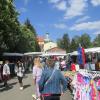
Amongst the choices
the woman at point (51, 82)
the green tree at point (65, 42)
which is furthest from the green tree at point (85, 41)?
the woman at point (51, 82)

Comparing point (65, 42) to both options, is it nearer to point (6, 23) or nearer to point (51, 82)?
point (6, 23)

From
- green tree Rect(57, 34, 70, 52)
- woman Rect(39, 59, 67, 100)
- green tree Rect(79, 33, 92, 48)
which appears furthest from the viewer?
green tree Rect(57, 34, 70, 52)

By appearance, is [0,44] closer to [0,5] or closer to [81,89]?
[0,5]

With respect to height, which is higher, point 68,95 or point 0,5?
point 0,5

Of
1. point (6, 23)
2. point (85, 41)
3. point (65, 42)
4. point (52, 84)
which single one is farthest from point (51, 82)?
point (65, 42)

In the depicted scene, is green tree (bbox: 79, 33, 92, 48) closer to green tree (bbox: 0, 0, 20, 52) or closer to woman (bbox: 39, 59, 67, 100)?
green tree (bbox: 0, 0, 20, 52)

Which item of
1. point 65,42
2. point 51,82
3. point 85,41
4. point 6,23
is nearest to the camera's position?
point 51,82

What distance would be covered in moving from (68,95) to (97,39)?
154936 millimetres

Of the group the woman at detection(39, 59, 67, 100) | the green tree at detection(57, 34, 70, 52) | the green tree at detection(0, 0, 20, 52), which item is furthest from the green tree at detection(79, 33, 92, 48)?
the woman at detection(39, 59, 67, 100)

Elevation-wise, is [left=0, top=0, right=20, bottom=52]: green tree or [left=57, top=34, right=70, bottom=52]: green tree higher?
[left=57, top=34, right=70, bottom=52]: green tree

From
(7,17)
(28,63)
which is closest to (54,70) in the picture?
(7,17)

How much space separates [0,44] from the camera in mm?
38875

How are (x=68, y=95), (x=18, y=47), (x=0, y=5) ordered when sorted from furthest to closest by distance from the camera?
1. (x=18, y=47)
2. (x=0, y=5)
3. (x=68, y=95)

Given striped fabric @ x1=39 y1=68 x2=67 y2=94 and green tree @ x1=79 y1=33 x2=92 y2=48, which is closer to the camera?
striped fabric @ x1=39 y1=68 x2=67 y2=94
